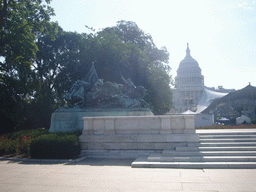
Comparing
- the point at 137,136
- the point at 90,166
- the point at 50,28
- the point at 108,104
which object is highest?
the point at 50,28

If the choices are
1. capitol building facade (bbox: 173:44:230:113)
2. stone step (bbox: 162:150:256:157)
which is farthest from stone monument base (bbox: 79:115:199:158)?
capitol building facade (bbox: 173:44:230:113)

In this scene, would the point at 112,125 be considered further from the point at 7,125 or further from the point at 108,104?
the point at 7,125

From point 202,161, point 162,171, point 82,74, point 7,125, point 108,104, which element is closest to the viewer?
point 162,171

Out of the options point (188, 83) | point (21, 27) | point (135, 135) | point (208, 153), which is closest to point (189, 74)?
point (188, 83)

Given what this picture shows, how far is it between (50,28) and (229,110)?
53848 mm

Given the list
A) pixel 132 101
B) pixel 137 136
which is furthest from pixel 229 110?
pixel 137 136

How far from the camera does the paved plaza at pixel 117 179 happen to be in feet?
23.6

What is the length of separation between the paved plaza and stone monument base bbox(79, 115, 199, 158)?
2.00 m

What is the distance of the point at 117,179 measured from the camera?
27.0 feet

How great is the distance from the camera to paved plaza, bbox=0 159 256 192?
7.20m

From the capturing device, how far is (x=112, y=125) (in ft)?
42.9

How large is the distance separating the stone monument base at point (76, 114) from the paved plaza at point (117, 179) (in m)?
6.96

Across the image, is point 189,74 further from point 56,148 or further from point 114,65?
point 56,148

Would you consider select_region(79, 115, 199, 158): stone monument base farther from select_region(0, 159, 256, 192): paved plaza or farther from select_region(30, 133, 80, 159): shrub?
select_region(0, 159, 256, 192): paved plaza
